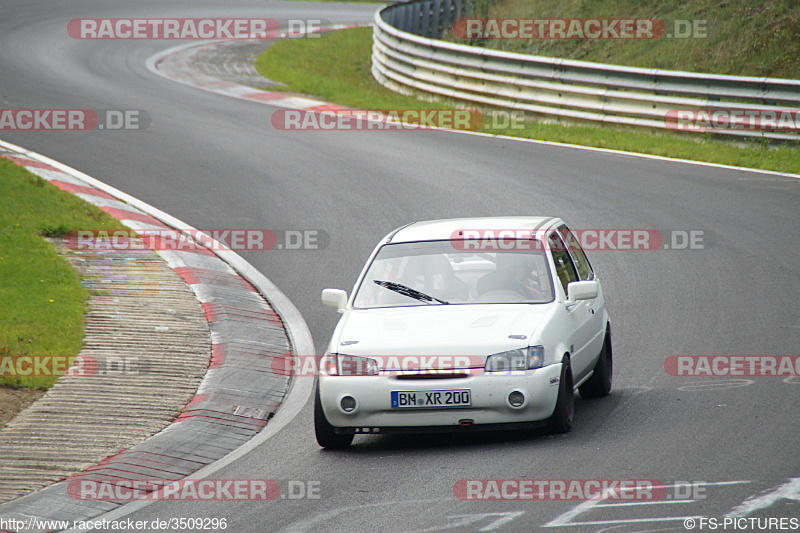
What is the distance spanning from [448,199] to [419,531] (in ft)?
33.0

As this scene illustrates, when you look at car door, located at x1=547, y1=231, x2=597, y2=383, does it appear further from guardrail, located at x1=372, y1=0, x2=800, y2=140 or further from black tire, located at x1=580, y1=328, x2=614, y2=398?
guardrail, located at x1=372, y1=0, x2=800, y2=140

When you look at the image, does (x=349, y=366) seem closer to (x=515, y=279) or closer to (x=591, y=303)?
(x=515, y=279)

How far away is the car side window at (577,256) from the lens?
922 centimetres

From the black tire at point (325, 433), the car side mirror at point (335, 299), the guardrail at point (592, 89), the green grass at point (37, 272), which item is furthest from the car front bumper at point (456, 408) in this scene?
the guardrail at point (592, 89)

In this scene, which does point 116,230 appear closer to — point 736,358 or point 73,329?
point 73,329

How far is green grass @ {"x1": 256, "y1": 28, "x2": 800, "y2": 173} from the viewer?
1742 centimetres

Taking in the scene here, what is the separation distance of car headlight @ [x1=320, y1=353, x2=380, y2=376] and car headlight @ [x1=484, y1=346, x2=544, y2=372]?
826mm

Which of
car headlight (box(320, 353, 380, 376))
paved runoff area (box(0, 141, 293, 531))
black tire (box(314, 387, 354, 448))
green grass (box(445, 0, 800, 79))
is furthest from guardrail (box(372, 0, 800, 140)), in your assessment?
black tire (box(314, 387, 354, 448))

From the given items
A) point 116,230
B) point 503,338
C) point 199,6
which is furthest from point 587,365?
point 199,6

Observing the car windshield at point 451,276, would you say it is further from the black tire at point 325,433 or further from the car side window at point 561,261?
the black tire at point 325,433

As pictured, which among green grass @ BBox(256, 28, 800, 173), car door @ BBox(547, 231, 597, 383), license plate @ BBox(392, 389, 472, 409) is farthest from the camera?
green grass @ BBox(256, 28, 800, 173)

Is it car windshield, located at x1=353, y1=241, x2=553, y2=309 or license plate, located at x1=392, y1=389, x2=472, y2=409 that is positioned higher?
car windshield, located at x1=353, y1=241, x2=553, y2=309

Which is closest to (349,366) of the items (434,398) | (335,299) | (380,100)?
(434,398)

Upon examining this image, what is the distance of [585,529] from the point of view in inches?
224
